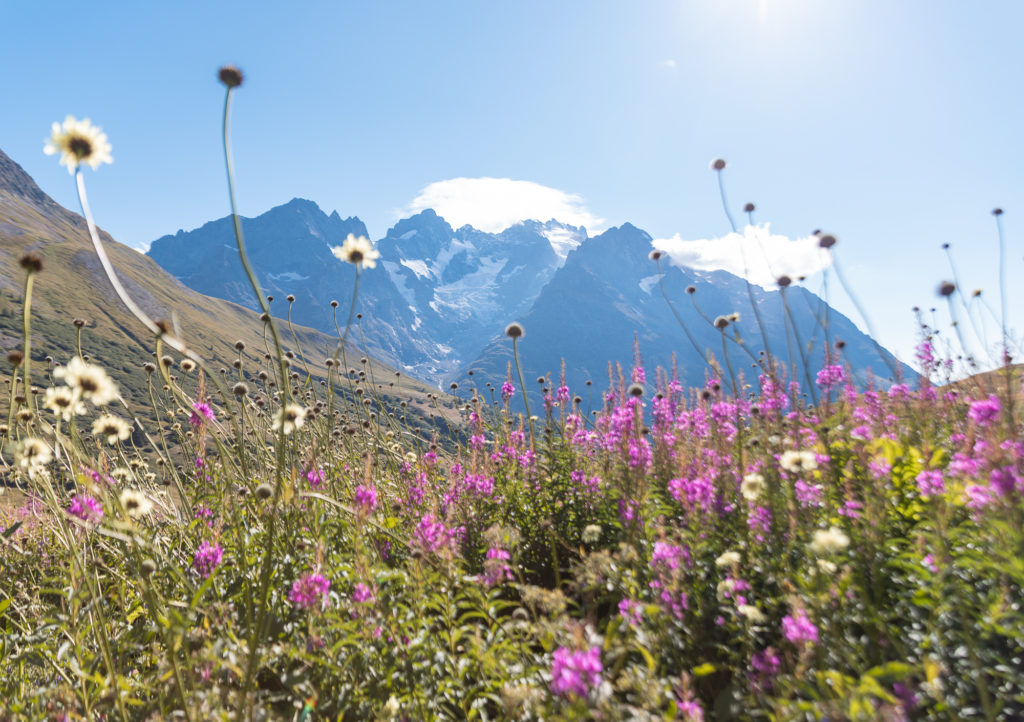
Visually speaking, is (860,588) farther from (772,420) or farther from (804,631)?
(772,420)

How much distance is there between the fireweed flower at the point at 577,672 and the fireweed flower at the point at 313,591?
143 centimetres

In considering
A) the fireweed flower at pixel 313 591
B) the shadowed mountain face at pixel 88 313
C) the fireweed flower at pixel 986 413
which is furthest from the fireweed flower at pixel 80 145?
the shadowed mountain face at pixel 88 313

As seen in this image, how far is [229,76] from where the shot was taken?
2375 millimetres

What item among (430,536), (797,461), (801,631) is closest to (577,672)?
(801,631)

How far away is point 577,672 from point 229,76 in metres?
2.95

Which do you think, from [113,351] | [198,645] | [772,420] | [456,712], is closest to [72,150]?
[198,645]

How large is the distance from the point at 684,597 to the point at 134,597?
3964 mm

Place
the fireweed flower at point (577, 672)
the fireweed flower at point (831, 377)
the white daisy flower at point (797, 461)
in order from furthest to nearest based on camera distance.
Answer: the fireweed flower at point (831, 377) < the white daisy flower at point (797, 461) < the fireweed flower at point (577, 672)

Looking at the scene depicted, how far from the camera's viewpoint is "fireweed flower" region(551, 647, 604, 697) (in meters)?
1.68

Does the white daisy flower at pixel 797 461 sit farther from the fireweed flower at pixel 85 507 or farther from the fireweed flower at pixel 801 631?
the fireweed flower at pixel 85 507

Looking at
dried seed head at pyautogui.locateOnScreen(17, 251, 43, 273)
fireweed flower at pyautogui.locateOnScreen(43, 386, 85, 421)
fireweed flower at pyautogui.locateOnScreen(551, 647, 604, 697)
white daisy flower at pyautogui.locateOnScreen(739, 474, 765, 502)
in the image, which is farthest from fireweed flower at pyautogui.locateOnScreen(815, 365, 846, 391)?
dried seed head at pyautogui.locateOnScreen(17, 251, 43, 273)

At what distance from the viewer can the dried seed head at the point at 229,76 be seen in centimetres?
235

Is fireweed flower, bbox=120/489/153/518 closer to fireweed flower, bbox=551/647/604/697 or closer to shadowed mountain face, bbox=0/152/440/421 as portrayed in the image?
fireweed flower, bbox=551/647/604/697

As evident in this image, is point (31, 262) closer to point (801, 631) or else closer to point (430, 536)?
point (430, 536)
